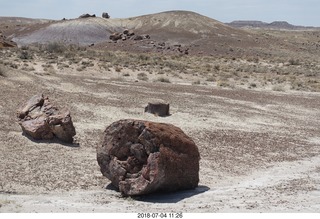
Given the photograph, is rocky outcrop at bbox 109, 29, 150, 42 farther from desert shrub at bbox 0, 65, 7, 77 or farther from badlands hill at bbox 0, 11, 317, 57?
desert shrub at bbox 0, 65, 7, 77

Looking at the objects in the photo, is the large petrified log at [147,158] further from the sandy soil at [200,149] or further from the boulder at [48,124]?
the boulder at [48,124]

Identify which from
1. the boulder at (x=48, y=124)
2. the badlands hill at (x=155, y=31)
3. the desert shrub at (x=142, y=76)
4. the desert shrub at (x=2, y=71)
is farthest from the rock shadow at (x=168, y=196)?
the badlands hill at (x=155, y=31)

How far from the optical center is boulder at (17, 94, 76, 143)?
16.1 m

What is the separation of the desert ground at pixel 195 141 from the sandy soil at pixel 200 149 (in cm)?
3

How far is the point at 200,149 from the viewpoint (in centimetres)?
1697

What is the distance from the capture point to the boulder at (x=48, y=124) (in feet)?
52.8

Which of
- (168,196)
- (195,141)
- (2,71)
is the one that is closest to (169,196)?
(168,196)

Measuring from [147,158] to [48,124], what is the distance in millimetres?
6148

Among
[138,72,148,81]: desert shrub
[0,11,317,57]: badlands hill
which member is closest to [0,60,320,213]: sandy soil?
[138,72,148,81]: desert shrub

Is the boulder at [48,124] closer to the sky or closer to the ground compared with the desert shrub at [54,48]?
closer to the ground

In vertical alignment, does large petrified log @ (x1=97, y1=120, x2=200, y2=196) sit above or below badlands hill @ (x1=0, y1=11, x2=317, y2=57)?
below

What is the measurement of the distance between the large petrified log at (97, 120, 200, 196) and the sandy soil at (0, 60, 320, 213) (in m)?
0.32

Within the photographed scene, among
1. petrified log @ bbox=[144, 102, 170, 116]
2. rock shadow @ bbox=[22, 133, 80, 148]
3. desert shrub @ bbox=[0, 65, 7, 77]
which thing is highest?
desert shrub @ bbox=[0, 65, 7, 77]

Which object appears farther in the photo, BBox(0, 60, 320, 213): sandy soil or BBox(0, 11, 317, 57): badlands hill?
BBox(0, 11, 317, 57): badlands hill
